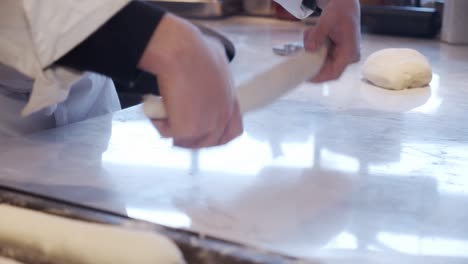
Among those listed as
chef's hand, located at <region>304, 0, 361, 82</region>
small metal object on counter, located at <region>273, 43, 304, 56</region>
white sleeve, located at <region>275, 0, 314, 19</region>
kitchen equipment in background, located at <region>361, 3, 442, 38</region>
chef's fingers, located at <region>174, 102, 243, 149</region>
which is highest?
chef's fingers, located at <region>174, 102, 243, 149</region>

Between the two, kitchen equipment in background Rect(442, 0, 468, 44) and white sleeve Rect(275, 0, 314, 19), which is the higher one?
white sleeve Rect(275, 0, 314, 19)

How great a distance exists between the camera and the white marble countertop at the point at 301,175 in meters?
0.47

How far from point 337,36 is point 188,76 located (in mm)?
317

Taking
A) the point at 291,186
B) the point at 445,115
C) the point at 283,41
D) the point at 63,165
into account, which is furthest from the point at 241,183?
the point at 283,41

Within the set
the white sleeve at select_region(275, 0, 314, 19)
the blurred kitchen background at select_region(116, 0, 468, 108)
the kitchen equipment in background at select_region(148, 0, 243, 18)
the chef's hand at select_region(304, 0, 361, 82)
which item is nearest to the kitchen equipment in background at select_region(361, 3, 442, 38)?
the blurred kitchen background at select_region(116, 0, 468, 108)

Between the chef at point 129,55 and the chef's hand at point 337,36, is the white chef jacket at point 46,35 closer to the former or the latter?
the chef at point 129,55

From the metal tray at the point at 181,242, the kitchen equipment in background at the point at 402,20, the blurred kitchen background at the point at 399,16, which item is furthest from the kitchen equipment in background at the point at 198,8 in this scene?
the metal tray at the point at 181,242

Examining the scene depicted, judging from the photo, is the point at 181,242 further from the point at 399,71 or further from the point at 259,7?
the point at 259,7

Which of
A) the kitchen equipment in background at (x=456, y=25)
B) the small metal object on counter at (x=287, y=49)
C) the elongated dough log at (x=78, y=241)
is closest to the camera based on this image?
the elongated dough log at (x=78, y=241)

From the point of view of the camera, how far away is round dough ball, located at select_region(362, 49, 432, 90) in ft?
2.94

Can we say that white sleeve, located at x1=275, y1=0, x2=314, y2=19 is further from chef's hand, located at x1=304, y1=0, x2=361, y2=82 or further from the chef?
the chef

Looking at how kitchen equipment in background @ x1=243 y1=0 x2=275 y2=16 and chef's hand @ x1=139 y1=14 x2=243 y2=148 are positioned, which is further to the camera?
kitchen equipment in background @ x1=243 y1=0 x2=275 y2=16

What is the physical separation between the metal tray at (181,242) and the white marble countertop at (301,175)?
1 cm

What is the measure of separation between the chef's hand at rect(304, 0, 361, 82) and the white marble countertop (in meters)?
0.07
